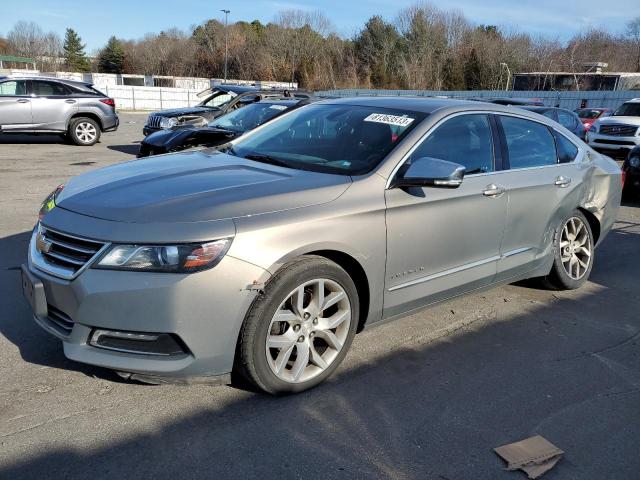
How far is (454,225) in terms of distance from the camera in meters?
3.83

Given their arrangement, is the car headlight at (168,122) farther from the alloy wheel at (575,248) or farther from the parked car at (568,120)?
the alloy wheel at (575,248)

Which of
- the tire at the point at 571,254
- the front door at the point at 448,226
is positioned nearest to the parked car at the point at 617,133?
the tire at the point at 571,254

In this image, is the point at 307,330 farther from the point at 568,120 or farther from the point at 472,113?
the point at 568,120

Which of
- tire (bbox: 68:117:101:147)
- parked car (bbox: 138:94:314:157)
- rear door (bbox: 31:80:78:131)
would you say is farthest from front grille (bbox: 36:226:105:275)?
tire (bbox: 68:117:101:147)

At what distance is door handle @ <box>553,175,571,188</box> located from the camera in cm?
468

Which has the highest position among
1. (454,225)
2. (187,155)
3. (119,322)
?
(187,155)

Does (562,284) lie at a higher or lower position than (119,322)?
lower

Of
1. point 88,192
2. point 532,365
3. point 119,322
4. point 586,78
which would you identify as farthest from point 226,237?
point 586,78

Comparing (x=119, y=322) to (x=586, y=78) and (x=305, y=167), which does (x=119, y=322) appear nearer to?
(x=305, y=167)

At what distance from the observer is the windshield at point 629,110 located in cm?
1753

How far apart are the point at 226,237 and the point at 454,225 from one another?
168 cm

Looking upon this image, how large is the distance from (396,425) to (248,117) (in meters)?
8.24

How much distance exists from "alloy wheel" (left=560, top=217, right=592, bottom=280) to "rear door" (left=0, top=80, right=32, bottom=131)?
13451 millimetres

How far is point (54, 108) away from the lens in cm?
1453
